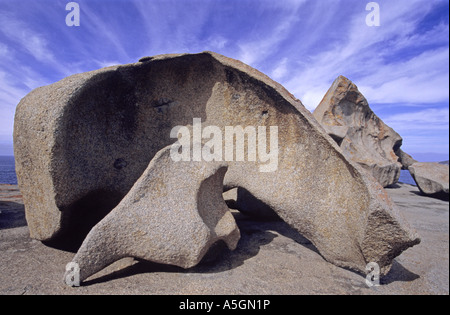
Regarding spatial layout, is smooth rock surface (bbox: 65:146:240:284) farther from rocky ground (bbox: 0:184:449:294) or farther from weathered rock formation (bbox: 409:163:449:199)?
weathered rock formation (bbox: 409:163:449:199)

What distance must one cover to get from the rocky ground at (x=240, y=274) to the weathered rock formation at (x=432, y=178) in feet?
13.8

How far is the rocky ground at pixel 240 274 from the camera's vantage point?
1.84m

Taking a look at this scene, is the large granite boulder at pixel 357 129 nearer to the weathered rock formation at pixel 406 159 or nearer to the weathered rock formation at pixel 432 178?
the weathered rock formation at pixel 432 178

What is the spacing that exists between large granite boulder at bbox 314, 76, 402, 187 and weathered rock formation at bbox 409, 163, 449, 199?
2.25 ft

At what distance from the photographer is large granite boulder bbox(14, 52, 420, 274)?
2096mm

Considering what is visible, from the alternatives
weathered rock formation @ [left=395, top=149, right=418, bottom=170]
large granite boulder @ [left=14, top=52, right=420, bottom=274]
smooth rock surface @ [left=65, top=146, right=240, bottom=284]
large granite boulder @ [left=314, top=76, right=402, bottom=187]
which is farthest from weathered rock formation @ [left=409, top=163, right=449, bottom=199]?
smooth rock surface @ [left=65, top=146, right=240, bottom=284]

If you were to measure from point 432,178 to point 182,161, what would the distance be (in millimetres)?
6673

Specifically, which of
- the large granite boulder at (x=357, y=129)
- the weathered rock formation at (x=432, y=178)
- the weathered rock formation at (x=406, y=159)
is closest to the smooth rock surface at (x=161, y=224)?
the large granite boulder at (x=357, y=129)

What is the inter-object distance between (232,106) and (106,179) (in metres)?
1.49

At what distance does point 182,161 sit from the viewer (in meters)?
2.29

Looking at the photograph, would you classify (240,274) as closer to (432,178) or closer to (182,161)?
(182,161)

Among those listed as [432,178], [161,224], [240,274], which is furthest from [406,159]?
[161,224]
